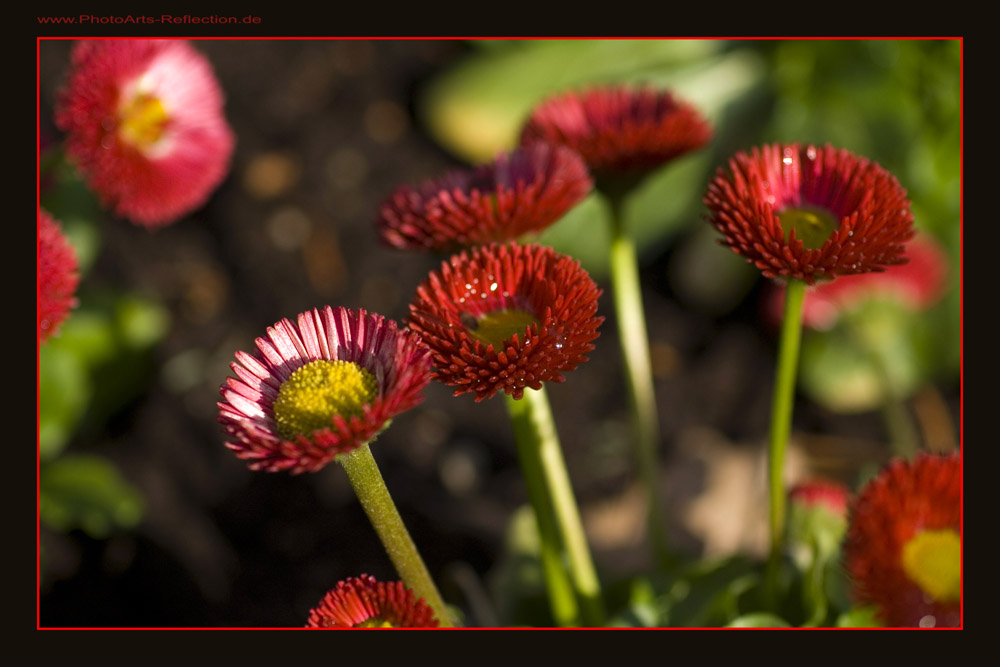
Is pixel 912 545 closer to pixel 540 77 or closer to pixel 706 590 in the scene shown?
pixel 706 590

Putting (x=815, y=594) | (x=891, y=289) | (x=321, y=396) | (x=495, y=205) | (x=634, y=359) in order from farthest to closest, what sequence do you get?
1. (x=891, y=289)
2. (x=634, y=359)
3. (x=815, y=594)
4. (x=495, y=205)
5. (x=321, y=396)

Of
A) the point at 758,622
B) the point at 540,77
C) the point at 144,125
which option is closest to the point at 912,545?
the point at 758,622

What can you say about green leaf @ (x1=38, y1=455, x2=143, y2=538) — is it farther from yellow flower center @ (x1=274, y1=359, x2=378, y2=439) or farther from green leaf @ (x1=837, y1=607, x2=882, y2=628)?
green leaf @ (x1=837, y1=607, x2=882, y2=628)

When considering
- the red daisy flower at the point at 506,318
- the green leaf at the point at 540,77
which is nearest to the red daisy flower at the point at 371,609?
the red daisy flower at the point at 506,318

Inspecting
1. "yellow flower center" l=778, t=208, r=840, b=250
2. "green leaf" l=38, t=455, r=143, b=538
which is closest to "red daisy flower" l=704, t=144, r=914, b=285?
"yellow flower center" l=778, t=208, r=840, b=250

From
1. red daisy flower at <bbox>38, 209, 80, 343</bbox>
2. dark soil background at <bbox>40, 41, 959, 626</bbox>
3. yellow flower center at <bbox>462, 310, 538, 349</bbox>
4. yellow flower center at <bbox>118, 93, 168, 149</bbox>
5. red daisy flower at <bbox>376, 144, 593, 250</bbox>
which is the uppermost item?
yellow flower center at <bbox>118, 93, 168, 149</bbox>

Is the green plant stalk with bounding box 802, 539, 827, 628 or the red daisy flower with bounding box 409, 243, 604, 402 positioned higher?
the red daisy flower with bounding box 409, 243, 604, 402

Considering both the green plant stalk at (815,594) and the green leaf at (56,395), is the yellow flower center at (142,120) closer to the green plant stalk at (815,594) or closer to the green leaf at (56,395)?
the green leaf at (56,395)
